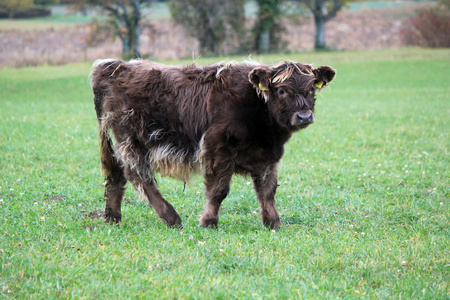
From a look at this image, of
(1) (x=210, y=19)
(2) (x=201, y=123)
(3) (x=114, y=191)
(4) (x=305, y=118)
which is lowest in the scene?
(1) (x=210, y=19)

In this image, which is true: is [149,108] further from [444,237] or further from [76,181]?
[444,237]

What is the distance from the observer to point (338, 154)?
11539 millimetres

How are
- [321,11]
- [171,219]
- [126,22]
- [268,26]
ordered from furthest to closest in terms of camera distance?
1. [321,11]
2. [268,26]
3. [126,22]
4. [171,219]

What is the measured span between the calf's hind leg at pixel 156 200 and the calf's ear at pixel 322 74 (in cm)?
255

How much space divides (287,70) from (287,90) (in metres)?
0.26

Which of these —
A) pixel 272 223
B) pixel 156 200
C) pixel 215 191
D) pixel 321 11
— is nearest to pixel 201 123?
pixel 215 191

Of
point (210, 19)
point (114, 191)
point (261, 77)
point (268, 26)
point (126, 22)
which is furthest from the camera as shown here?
point (268, 26)

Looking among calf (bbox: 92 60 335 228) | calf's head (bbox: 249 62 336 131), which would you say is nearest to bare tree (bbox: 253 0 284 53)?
calf (bbox: 92 60 335 228)

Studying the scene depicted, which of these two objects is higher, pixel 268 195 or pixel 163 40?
pixel 268 195

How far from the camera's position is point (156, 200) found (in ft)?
22.2

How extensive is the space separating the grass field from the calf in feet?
1.72

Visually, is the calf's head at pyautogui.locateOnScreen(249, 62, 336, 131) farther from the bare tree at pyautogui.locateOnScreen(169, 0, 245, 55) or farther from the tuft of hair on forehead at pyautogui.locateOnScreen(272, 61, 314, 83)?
the bare tree at pyautogui.locateOnScreen(169, 0, 245, 55)

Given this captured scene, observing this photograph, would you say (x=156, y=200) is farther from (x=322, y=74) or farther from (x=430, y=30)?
(x=430, y=30)

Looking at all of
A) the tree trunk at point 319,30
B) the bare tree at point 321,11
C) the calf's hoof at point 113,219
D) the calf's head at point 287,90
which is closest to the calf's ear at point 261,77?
the calf's head at point 287,90
